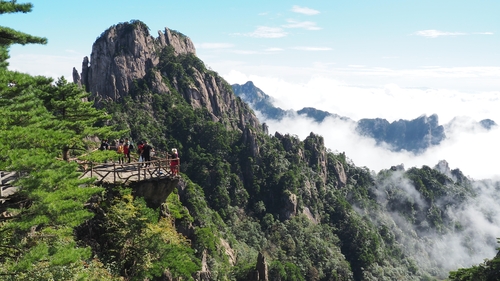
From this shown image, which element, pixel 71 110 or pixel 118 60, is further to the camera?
pixel 118 60

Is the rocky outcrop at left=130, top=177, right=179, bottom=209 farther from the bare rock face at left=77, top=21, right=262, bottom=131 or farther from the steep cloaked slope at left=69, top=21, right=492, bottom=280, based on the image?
the bare rock face at left=77, top=21, right=262, bottom=131

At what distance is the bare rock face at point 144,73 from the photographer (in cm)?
10656

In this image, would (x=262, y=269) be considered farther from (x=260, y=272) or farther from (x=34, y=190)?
(x=34, y=190)

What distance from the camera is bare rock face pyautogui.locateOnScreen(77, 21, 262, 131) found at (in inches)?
4195

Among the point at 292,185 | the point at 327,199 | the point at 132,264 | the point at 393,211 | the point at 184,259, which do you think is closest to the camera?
the point at 132,264

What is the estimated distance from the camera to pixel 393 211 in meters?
136

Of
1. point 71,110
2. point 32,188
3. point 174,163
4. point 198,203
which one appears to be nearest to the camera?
point 32,188

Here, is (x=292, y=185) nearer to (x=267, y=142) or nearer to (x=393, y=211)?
(x=267, y=142)

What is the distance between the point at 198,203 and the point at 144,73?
5434 centimetres

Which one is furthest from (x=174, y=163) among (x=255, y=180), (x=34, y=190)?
(x=255, y=180)

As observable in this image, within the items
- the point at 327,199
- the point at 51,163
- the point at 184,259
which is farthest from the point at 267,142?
the point at 51,163

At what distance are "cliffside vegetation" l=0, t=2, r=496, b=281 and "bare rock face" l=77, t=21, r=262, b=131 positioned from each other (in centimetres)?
152

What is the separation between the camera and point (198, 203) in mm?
79750

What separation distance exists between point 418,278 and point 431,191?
51577 millimetres
